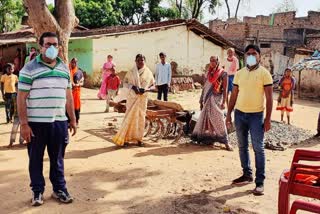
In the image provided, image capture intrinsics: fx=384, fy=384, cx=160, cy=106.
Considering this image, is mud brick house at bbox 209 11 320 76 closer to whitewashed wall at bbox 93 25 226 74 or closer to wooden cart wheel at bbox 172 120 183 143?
whitewashed wall at bbox 93 25 226 74

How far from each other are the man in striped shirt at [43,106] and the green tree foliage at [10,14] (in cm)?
2507

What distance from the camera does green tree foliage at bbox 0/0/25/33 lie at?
26672 mm

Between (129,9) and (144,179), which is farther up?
(129,9)

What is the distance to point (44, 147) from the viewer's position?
166 inches

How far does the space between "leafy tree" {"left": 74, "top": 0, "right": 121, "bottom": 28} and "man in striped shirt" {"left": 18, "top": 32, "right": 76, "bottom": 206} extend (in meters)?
24.2

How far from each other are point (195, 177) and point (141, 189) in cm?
92

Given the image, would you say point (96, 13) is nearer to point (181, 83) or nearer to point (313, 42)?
point (181, 83)

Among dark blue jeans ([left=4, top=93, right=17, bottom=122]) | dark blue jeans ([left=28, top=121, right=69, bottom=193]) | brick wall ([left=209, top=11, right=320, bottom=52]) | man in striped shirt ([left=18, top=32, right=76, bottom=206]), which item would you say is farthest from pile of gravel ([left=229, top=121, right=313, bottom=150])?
brick wall ([left=209, top=11, right=320, bottom=52])

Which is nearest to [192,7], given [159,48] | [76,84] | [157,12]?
[157,12]

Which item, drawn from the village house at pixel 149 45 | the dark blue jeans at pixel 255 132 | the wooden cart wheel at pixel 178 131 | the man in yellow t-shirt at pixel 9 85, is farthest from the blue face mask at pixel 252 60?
the village house at pixel 149 45

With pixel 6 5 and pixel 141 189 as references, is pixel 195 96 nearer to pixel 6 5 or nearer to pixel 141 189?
pixel 141 189

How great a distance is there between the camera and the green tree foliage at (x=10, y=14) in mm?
26672

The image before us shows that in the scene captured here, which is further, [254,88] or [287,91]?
[287,91]

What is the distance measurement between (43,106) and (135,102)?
3.06 metres
